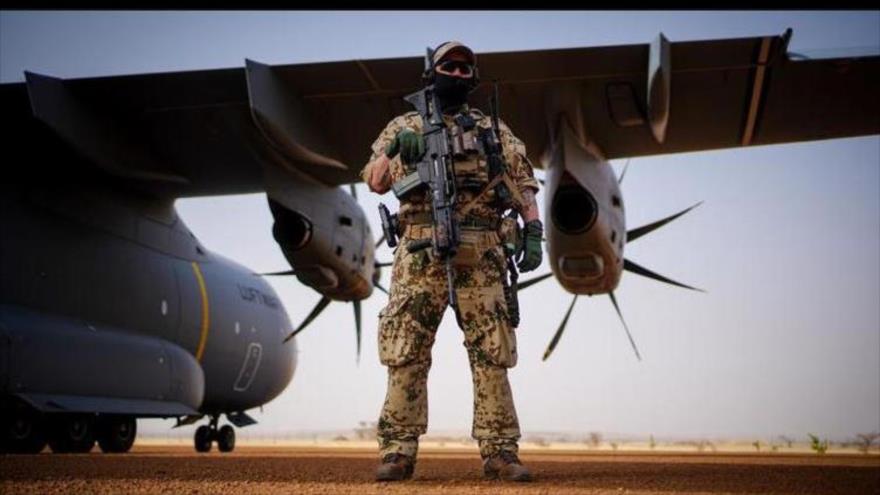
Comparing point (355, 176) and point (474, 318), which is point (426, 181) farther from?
point (355, 176)

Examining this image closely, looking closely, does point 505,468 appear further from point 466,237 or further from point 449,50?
point 449,50

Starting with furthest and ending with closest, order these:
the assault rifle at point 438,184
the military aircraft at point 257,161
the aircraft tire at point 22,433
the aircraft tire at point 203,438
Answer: the aircraft tire at point 203,438 < the aircraft tire at point 22,433 < the military aircraft at point 257,161 < the assault rifle at point 438,184

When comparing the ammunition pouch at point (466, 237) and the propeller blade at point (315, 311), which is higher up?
the propeller blade at point (315, 311)

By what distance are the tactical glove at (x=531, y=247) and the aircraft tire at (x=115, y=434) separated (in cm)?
948

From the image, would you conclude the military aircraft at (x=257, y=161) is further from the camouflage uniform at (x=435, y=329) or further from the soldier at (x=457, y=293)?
the camouflage uniform at (x=435, y=329)

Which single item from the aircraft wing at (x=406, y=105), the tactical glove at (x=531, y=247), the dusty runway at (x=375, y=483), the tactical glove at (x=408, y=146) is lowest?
the dusty runway at (x=375, y=483)

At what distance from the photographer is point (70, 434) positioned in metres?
12.4

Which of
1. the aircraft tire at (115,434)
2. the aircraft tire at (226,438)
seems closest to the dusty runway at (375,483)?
the aircraft tire at (115,434)

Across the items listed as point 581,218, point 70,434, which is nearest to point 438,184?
point 581,218

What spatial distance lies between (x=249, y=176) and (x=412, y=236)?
7.70 meters

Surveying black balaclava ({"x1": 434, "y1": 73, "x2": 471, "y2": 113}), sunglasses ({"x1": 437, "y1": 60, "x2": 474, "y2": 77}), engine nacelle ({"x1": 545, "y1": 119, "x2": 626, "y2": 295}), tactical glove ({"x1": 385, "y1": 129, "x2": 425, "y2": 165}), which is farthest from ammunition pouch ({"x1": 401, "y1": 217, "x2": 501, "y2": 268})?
engine nacelle ({"x1": 545, "y1": 119, "x2": 626, "y2": 295})

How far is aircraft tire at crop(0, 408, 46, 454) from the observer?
37.4 feet

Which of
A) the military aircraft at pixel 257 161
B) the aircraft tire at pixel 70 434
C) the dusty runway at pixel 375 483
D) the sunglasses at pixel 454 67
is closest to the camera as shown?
the dusty runway at pixel 375 483

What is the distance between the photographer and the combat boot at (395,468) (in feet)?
17.1
